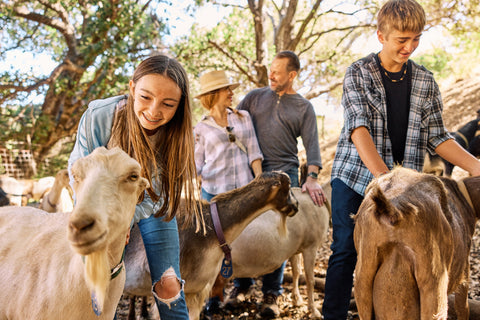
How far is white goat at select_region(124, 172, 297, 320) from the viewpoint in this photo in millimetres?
3482

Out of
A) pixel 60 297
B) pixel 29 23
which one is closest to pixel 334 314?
pixel 60 297

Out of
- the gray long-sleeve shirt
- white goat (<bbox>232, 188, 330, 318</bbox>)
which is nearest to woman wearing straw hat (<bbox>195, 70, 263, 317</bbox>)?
the gray long-sleeve shirt

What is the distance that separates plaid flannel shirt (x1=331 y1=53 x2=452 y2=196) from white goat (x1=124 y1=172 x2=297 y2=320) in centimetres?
107

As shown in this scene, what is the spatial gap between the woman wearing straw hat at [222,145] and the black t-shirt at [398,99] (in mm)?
1940

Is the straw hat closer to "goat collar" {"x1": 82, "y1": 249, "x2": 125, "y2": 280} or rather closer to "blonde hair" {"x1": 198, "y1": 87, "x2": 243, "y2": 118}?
"blonde hair" {"x1": 198, "y1": 87, "x2": 243, "y2": 118}

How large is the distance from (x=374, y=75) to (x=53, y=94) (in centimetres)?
1184

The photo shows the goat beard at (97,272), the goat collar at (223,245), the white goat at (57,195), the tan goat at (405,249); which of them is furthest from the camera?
the white goat at (57,195)

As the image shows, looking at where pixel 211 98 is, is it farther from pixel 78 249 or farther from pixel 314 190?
pixel 78 249

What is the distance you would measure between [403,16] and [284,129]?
248cm

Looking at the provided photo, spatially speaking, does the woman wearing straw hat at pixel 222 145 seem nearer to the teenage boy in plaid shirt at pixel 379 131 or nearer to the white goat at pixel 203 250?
the white goat at pixel 203 250

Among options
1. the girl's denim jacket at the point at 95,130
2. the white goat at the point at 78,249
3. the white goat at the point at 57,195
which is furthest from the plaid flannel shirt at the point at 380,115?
the white goat at the point at 57,195

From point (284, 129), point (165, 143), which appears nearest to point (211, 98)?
point (284, 129)

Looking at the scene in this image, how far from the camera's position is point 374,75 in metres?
2.97

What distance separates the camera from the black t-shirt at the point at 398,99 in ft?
9.78
